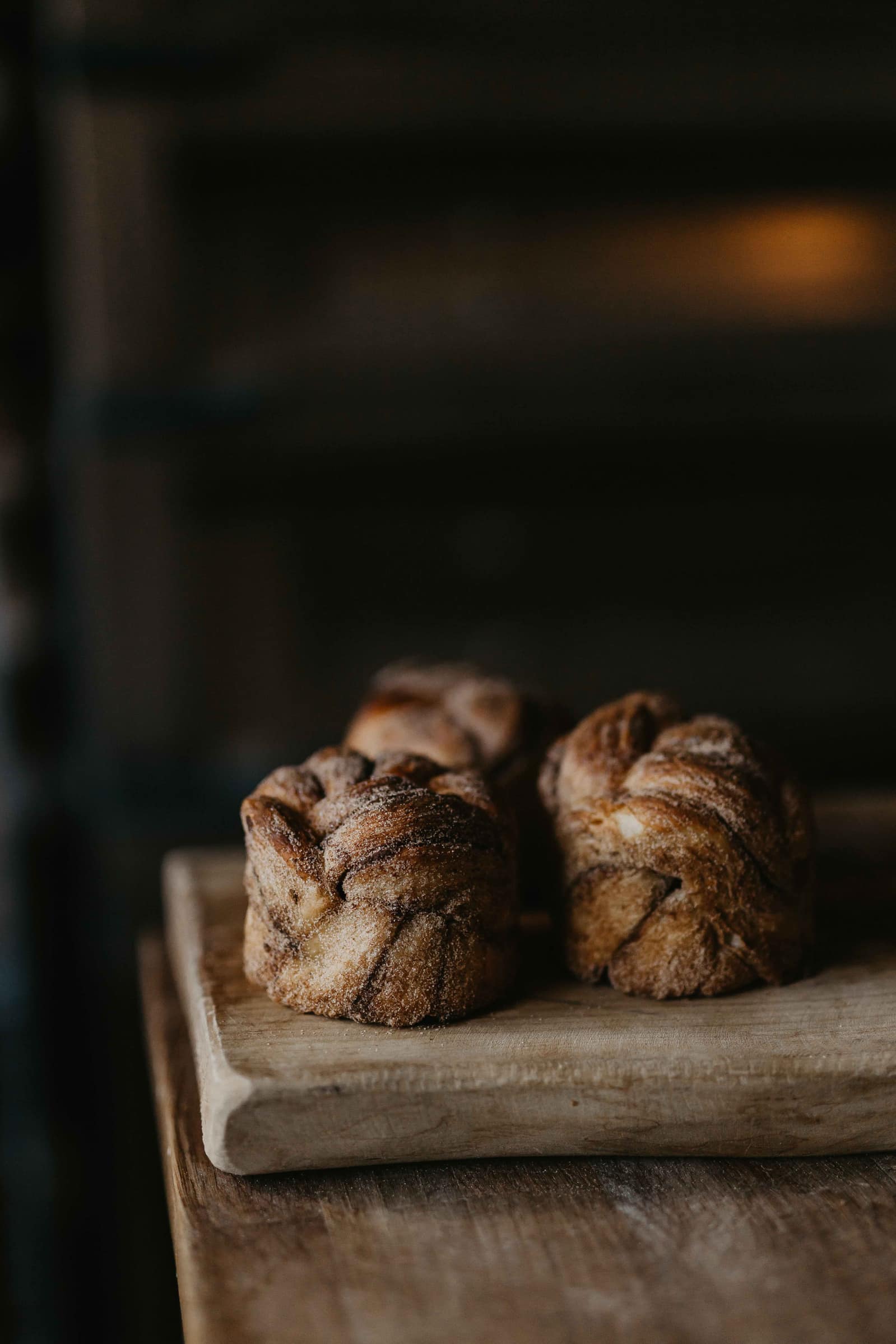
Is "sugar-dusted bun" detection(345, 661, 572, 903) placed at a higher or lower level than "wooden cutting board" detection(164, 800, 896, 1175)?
higher

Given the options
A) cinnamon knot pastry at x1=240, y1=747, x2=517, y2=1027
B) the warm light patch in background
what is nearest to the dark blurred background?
the warm light patch in background

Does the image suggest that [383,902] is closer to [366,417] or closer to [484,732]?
[484,732]

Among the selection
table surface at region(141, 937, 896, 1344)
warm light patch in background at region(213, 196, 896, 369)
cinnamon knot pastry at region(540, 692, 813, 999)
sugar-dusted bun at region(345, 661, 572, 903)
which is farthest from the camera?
warm light patch in background at region(213, 196, 896, 369)

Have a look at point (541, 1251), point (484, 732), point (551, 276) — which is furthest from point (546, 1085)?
point (551, 276)

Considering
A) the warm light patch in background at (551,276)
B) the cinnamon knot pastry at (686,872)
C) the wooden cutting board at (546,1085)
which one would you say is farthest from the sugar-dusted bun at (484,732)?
the warm light patch in background at (551,276)

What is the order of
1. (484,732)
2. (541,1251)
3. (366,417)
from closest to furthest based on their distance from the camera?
(541,1251) < (484,732) < (366,417)

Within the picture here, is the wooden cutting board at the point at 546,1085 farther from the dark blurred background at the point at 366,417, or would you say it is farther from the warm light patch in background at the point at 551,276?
the warm light patch in background at the point at 551,276

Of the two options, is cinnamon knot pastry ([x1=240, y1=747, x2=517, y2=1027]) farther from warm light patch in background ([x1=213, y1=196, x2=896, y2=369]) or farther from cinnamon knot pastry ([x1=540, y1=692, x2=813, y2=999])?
warm light patch in background ([x1=213, y1=196, x2=896, y2=369])
